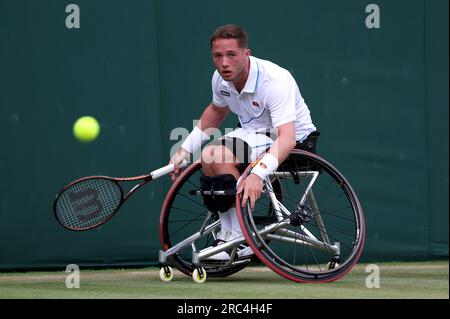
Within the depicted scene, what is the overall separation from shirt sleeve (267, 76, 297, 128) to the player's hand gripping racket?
634 mm

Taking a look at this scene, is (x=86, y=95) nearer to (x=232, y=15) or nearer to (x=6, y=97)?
(x=6, y=97)

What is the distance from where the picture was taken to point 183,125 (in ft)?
19.8

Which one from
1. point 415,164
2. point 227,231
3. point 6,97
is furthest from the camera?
point 415,164

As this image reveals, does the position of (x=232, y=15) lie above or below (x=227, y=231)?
above

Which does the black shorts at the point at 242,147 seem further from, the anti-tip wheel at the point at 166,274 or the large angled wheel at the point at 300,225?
the anti-tip wheel at the point at 166,274

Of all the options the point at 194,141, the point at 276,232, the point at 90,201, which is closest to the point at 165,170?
the point at 194,141

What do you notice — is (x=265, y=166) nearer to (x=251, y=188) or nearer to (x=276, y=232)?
(x=251, y=188)

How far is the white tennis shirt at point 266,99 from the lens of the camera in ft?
15.5

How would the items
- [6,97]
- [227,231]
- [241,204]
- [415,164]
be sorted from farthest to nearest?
1. [415,164]
2. [6,97]
3. [227,231]
4. [241,204]

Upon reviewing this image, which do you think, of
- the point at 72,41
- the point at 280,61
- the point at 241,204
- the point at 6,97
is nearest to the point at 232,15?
the point at 280,61

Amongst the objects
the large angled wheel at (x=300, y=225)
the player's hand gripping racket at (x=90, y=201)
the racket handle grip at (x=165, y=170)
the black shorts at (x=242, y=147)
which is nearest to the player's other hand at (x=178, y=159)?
the racket handle grip at (x=165, y=170)

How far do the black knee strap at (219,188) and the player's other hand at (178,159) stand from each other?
0.93 ft

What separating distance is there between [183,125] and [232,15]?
723 mm

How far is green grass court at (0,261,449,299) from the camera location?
415cm
